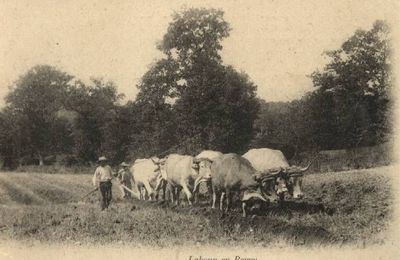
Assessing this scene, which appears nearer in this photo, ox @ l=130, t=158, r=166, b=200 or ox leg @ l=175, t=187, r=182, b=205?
ox leg @ l=175, t=187, r=182, b=205

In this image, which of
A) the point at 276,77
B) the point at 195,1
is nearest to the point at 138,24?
the point at 195,1

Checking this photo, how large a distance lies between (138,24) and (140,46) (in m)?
0.44

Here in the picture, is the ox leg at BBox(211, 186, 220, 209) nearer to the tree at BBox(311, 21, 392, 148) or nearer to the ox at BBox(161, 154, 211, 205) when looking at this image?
the ox at BBox(161, 154, 211, 205)

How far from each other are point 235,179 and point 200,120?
2.67 metres

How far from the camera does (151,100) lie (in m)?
11.8

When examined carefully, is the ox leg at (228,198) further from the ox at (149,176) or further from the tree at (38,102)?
the tree at (38,102)

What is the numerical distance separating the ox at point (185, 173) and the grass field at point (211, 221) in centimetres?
86

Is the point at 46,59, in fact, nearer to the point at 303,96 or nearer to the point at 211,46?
the point at 211,46

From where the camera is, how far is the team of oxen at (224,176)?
31.7 ft

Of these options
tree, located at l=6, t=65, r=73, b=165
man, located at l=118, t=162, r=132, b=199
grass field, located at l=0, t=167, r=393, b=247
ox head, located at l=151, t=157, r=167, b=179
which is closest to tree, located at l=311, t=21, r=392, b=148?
grass field, located at l=0, t=167, r=393, b=247

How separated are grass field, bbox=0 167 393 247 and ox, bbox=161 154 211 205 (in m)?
0.86

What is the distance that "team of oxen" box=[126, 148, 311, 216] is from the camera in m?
9.66

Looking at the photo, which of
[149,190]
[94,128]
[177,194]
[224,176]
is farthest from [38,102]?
[224,176]

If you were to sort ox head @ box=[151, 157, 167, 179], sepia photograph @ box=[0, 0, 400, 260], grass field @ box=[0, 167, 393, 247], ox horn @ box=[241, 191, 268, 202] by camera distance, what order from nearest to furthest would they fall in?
grass field @ box=[0, 167, 393, 247] → sepia photograph @ box=[0, 0, 400, 260] → ox horn @ box=[241, 191, 268, 202] → ox head @ box=[151, 157, 167, 179]
